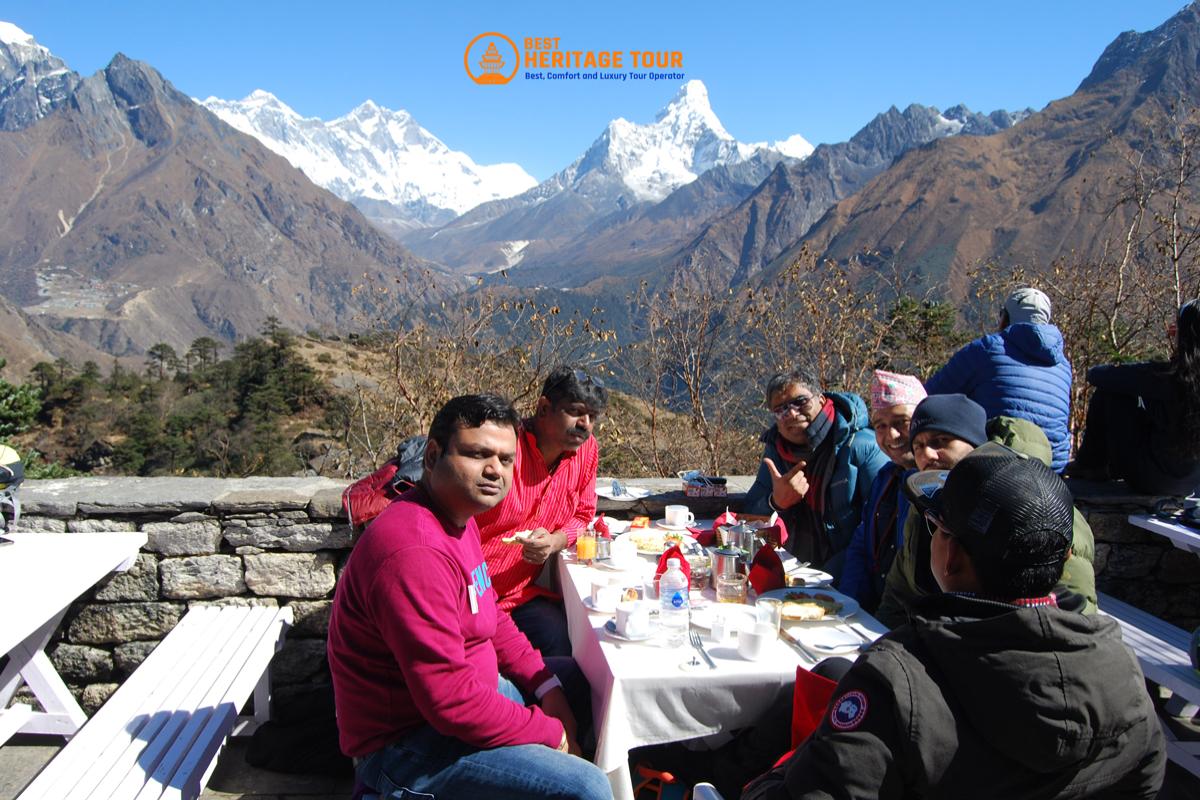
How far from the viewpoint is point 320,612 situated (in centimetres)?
343

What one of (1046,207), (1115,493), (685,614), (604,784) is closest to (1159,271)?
(1115,493)

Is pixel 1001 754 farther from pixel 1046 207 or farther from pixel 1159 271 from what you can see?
pixel 1046 207

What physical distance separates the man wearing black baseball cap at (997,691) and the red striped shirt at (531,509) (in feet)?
5.94

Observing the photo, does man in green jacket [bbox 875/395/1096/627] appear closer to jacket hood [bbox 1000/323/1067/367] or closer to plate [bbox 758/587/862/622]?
plate [bbox 758/587/862/622]

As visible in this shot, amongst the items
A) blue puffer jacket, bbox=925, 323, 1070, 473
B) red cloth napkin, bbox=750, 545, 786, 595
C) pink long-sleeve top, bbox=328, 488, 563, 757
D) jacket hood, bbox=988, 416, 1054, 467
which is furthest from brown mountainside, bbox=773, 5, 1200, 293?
pink long-sleeve top, bbox=328, 488, 563, 757

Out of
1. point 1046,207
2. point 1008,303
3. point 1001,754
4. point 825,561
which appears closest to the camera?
point 1001,754

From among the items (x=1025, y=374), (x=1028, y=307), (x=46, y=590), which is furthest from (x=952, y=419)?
Answer: (x=46, y=590)

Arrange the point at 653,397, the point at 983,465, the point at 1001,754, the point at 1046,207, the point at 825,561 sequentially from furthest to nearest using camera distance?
1. the point at 1046,207
2. the point at 653,397
3. the point at 825,561
4. the point at 983,465
5. the point at 1001,754

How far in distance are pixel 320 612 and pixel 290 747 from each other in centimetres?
63

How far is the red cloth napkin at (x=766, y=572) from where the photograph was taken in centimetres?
263

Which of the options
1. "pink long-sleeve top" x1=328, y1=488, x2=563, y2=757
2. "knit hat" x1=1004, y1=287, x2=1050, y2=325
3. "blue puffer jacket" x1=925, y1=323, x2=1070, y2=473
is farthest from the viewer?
"knit hat" x1=1004, y1=287, x2=1050, y2=325

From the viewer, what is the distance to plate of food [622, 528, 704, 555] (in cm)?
307

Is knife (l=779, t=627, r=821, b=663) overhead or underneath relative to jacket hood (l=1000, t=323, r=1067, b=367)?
underneath

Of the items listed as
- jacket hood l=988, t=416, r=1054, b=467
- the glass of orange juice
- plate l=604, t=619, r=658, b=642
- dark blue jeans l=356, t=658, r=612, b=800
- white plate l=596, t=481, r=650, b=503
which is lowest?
dark blue jeans l=356, t=658, r=612, b=800
